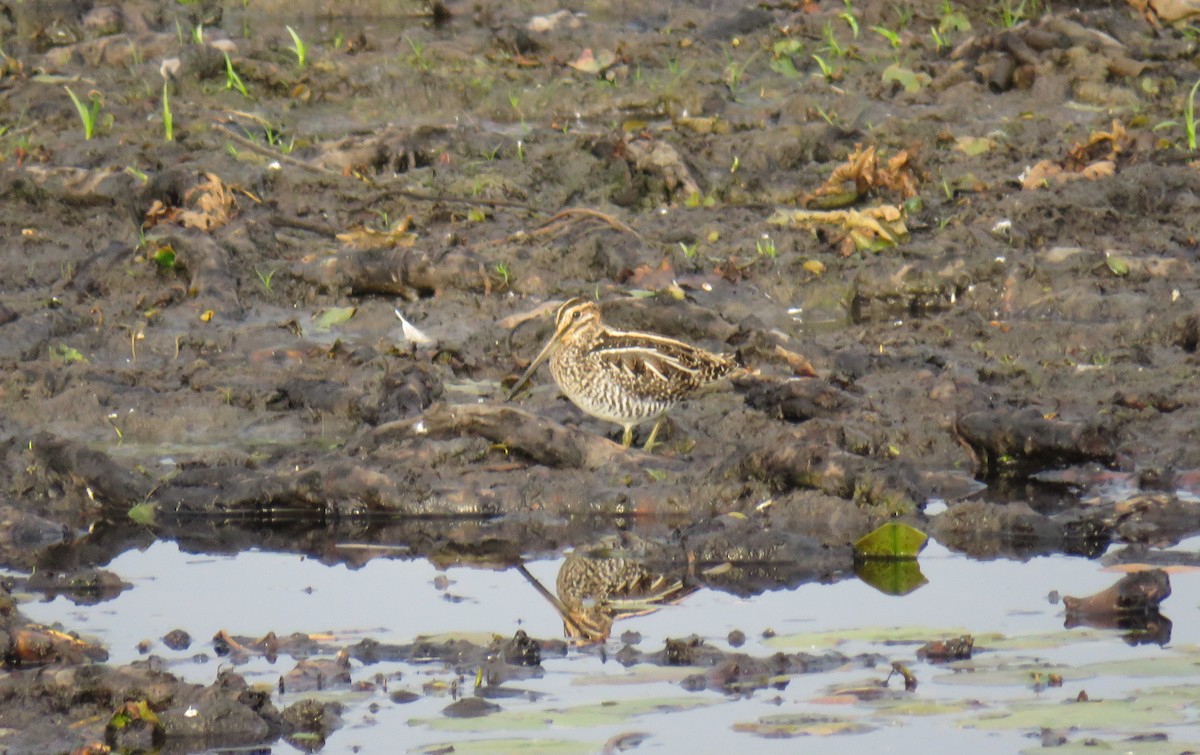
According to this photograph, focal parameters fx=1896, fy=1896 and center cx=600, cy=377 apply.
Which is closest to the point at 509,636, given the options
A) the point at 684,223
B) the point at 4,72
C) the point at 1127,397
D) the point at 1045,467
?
the point at 1045,467

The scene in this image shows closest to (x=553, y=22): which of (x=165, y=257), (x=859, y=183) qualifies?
(x=859, y=183)

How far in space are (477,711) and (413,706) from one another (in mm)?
179

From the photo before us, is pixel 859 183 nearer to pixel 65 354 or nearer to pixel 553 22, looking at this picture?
pixel 553 22

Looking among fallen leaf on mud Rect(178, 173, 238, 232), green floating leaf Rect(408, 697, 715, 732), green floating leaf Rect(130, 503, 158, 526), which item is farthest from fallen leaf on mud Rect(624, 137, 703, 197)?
green floating leaf Rect(408, 697, 715, 732)

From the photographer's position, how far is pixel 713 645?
5.14 metres

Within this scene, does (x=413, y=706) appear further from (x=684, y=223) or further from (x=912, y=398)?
(x=684, y=223)

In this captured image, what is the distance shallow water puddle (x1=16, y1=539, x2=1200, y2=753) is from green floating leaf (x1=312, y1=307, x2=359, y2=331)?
8.37ft

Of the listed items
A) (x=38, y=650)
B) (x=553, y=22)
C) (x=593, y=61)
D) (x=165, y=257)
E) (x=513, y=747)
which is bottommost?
(x=513, y=747)

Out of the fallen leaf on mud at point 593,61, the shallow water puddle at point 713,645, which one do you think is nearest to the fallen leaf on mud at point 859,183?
the fallen leaf on mud at point 593,61

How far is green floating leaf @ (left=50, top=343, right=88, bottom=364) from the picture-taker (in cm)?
821

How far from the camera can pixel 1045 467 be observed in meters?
7.01

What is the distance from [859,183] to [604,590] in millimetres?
4644

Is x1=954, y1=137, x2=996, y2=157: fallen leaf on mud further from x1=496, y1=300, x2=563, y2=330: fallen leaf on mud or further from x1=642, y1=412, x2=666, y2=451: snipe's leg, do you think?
x1=642, y1=412, x2=666, y2=451: snipe's leg

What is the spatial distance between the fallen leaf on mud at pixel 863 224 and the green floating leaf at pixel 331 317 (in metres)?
2.28
